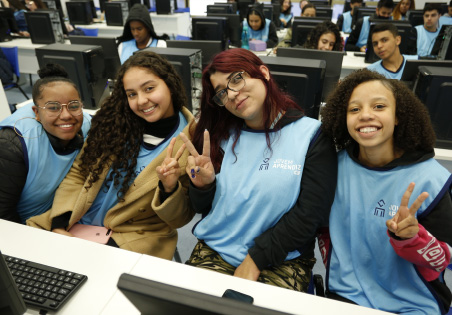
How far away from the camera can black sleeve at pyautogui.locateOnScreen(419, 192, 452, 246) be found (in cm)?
96

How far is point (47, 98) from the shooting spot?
128 centimetres

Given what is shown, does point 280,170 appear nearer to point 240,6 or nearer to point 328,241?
point 328,241

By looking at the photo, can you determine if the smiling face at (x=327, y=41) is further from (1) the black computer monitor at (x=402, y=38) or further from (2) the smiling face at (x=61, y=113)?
(2) the smiling face at (x=61, y=113)

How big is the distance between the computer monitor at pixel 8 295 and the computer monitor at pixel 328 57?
178 cm

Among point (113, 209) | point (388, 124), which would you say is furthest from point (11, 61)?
point (388, 124)

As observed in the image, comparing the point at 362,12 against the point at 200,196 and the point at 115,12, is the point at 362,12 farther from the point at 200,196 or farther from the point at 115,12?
the point at 200,196

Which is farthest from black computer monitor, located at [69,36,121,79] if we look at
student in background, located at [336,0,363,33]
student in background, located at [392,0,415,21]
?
student in background, located at [392,0,415,21]

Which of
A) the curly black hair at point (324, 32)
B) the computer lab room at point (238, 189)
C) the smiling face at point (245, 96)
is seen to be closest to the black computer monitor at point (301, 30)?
the curly black hair at point (324, 32)

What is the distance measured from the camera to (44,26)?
389 centimetres

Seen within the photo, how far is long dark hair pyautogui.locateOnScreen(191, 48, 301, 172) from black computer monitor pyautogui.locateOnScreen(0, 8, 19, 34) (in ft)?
14.7

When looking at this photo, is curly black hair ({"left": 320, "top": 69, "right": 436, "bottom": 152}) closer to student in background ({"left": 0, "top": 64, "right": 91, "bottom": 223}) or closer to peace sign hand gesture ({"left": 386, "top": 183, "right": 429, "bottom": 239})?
peace sign hand gesture ({"left": 386, "top": 183, "right": 429, "bottom": 239})

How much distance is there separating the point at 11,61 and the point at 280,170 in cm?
367

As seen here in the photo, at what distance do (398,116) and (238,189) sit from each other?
1.99 feet

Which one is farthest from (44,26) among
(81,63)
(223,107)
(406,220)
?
(406,220)
